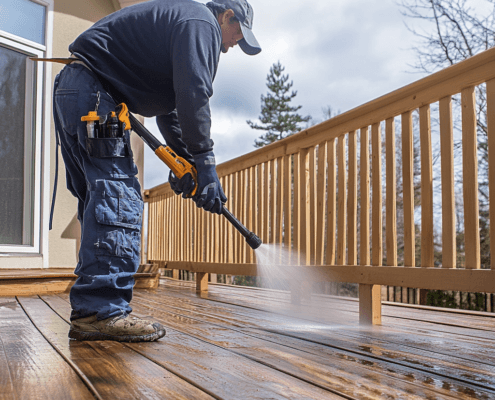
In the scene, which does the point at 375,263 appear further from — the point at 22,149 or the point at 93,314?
the point at 22,149

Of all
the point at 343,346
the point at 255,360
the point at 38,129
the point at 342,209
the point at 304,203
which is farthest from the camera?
the point at 38,129

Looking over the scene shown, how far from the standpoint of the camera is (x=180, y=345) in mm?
1760

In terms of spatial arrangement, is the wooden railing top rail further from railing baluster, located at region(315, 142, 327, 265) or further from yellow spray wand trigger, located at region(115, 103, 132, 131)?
yellow spray wand trigger, located at region(115, 103, 132, 131)

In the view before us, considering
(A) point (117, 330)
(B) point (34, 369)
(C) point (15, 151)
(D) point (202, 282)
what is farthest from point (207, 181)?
(C) point (15, 151)


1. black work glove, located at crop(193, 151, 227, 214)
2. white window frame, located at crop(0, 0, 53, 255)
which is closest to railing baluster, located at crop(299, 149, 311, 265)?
black work glove, located at crop(193, 151, 227, 214)

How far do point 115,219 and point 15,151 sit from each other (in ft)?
10.4

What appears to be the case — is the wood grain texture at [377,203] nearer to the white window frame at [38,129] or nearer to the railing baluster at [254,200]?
the railing baluster at [254,200]

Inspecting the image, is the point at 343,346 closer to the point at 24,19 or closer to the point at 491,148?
the point at 491,148

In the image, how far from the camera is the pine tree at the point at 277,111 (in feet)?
95.8

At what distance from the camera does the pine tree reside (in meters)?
29.2

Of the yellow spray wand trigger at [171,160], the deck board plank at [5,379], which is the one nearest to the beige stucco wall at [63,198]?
the yellow spray wand trigger at [171,160]

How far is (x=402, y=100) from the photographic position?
2.39 metres

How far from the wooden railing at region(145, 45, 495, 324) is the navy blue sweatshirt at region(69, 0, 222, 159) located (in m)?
0.98

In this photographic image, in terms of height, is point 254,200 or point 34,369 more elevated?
point 254,200
